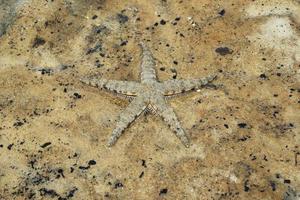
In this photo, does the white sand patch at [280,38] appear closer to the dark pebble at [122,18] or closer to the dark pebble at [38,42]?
the dark pebble at [122,18]

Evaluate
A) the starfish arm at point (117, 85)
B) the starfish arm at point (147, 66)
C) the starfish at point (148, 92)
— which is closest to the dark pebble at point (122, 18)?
A: the starfish arm at point (147, 66)

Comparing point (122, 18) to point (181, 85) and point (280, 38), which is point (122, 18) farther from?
point (280, 38)

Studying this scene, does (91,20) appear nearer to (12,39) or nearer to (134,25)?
(134,25)

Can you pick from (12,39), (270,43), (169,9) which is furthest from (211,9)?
(12,39)

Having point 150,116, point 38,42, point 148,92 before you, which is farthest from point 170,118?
point 38,42

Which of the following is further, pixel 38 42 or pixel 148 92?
pixel 38 42

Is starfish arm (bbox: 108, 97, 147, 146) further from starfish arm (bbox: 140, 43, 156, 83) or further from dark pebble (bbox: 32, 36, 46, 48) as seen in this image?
dark pebble (bbox: 32, 36, 46, 48)
